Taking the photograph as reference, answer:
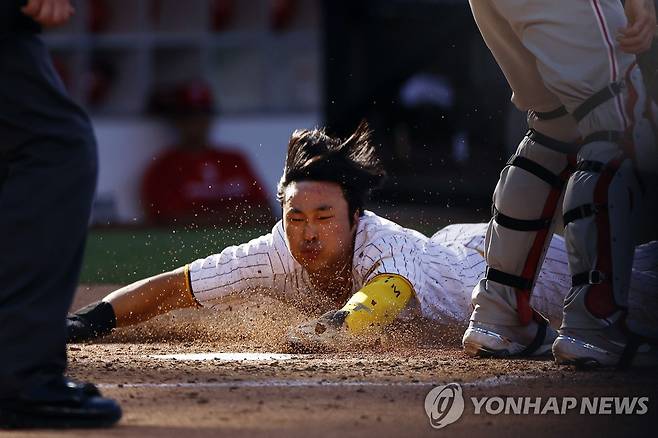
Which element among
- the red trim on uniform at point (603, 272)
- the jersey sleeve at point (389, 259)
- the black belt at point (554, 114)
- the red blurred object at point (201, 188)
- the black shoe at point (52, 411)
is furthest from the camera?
the red blurred object at point (201, 188)

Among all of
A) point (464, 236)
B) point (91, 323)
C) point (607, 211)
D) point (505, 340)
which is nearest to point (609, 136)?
point (607, 211)

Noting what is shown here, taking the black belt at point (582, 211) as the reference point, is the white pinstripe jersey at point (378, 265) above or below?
below

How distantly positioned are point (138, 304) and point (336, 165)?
96 centimetres

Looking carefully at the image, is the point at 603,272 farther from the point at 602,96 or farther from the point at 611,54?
the point at 611,54

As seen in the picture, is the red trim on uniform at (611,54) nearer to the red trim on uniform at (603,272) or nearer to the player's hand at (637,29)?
the player's hand at (637,29)

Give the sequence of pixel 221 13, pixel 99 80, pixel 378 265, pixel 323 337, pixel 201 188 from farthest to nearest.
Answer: pixel 221 13 → pixel 99 80 → pixel 201 188 → pixel 378 265 → pixel 323 337

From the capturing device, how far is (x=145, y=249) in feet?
32.4

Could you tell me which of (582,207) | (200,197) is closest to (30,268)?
(582,207)

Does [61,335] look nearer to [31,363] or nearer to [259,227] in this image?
[31,363]

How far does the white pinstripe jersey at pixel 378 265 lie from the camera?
4992mm

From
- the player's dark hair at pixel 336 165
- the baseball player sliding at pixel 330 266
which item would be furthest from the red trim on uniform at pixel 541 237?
the player's dark hair at pixel 336 165

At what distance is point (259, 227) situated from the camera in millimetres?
11258

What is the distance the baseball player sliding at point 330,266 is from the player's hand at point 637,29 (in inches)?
50.3

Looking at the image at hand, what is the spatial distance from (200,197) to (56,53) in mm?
2743
